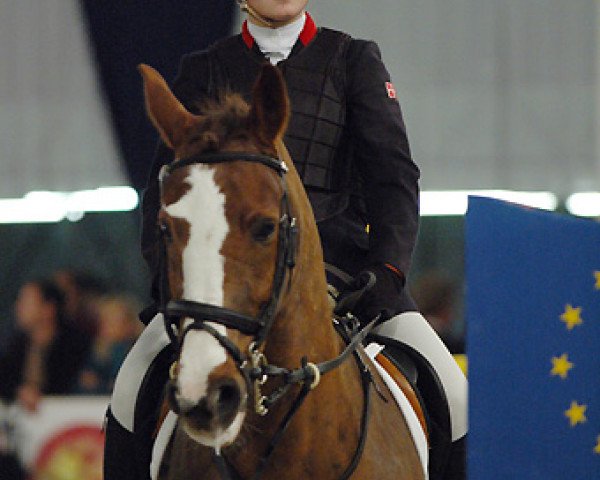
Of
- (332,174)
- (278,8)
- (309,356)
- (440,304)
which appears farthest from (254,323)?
(440,304)

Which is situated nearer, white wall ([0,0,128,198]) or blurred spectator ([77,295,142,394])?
blurred spectator ([77,295,142,394])

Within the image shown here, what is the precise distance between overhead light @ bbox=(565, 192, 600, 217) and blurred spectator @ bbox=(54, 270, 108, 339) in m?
2.28

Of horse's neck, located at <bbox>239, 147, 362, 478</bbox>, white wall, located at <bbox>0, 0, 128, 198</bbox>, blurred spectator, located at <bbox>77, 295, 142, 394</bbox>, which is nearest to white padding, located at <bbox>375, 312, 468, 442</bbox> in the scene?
horse's neck, located at <bbox>239, 147, 362, 478</bbox>

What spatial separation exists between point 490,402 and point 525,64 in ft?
14.9

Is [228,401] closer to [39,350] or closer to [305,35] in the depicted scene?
[305,35]

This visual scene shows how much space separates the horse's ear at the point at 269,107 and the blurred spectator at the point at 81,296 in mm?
3994

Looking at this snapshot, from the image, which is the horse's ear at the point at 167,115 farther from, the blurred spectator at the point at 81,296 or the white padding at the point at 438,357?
the blurred spectator at the point at 81,296

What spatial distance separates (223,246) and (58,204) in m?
4.54

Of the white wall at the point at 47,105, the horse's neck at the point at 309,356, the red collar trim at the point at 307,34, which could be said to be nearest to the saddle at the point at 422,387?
the horse's neck at the point at 309,356

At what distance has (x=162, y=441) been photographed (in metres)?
2.63

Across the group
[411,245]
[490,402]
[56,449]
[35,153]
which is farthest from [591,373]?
[35,153]

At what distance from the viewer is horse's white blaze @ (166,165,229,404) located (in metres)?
2.04

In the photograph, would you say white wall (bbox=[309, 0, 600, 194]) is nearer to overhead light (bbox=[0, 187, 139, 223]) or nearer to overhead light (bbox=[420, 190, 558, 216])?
overhead light (bbox=[420, 190, 558, 216])

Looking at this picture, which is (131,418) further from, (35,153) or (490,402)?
(35,153)
